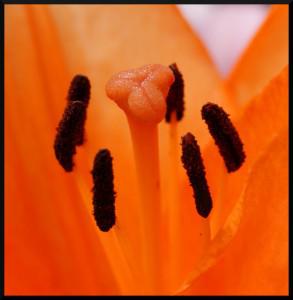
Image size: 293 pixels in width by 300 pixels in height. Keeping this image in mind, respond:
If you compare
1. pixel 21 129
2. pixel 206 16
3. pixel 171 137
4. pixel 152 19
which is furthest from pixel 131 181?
pixel 206 16

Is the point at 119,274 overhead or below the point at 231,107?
below

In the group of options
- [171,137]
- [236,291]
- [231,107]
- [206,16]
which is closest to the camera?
[236,291]

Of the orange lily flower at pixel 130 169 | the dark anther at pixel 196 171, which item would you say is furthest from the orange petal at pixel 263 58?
the dark anther at pixel 196 171

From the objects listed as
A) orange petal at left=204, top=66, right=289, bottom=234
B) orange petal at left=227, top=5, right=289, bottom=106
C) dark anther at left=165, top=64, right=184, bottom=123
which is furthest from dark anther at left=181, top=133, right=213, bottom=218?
orange petal at left=227, top=5, right=289, bottom=106

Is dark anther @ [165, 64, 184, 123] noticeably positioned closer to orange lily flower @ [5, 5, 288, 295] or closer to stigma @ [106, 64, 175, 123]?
orange lily flower @ [5, 5, 288, 295]

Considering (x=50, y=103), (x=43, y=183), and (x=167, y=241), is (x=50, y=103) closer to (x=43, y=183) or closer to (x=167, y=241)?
(x=43, y=183)

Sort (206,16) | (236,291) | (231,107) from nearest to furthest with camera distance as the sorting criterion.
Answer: (236,291) → (231,107) → (206,16)
